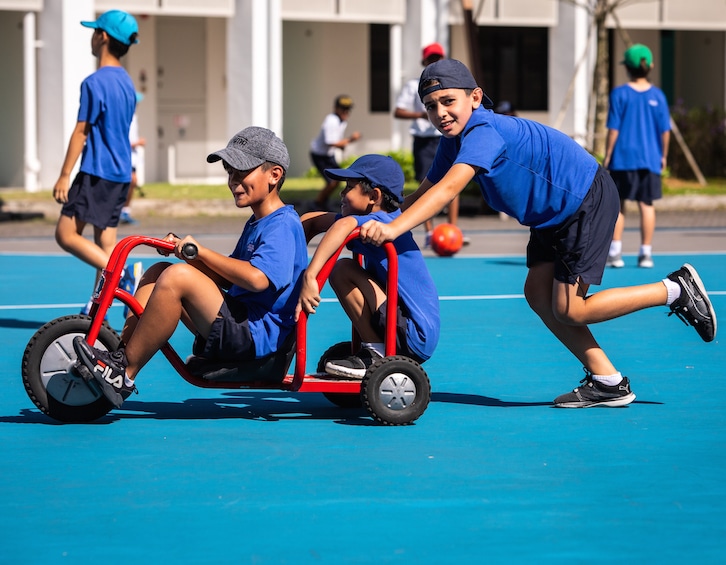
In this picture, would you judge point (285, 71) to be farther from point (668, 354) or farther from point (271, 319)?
point (271, 319)

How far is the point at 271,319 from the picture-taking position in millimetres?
6316

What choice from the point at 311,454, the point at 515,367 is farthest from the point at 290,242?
the point at 515,367

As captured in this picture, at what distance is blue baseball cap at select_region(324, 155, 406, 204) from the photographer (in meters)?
6.47

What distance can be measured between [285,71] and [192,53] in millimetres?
2503

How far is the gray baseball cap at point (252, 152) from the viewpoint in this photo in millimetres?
6285

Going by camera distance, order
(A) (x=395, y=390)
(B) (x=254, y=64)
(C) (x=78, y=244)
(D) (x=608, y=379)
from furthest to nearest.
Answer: (B) (x=254, y=64)
(C) (x=78, y=244)
(D) (x=608, y=379)
(A) (x=395, y=390)

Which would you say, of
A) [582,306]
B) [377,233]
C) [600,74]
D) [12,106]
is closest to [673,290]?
[582,306]

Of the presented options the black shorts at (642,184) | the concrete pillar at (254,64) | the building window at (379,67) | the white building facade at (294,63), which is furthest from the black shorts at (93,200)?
the building window at (379,67)

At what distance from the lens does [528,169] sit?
255 inches

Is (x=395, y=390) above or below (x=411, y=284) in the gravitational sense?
below

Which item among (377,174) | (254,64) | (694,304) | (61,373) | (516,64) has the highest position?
(516,64)

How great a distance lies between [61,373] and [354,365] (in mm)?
1237

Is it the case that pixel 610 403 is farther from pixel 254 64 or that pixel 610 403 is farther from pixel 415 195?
pixel 254 64

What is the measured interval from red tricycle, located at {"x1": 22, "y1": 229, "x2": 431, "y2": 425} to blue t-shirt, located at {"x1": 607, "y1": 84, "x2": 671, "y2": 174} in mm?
7682
